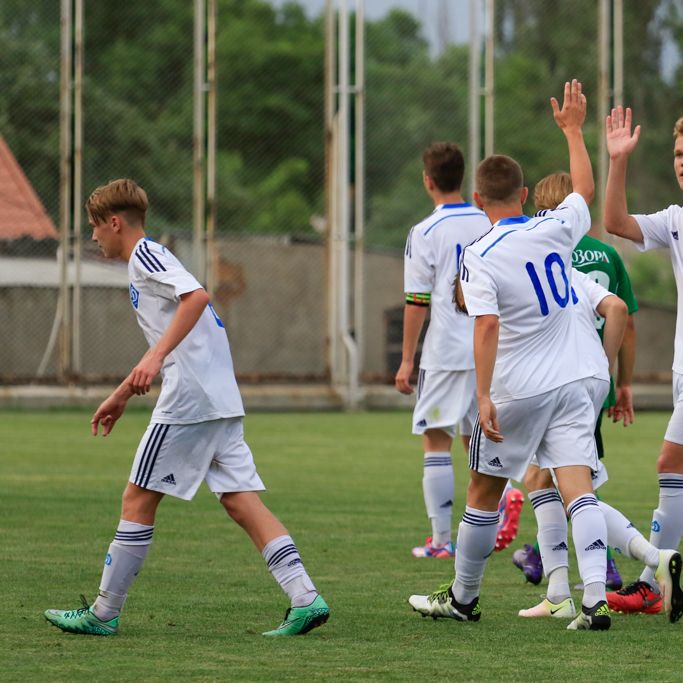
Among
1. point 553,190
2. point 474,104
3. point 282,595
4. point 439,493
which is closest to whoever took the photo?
point 282,595

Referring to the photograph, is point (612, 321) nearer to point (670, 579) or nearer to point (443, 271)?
point (670, 579)

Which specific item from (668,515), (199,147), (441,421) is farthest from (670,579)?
(199,147)

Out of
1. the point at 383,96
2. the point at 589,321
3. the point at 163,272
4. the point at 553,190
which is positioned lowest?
the point at 589,321

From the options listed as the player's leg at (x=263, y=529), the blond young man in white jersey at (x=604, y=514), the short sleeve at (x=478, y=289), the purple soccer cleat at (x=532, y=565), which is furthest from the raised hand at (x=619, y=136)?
the purple soccer cleat at (x=532, y=565)

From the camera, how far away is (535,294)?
243 inches

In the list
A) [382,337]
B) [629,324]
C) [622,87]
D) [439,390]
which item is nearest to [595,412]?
[629,324]

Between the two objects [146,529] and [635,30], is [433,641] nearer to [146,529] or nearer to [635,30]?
[146,529]

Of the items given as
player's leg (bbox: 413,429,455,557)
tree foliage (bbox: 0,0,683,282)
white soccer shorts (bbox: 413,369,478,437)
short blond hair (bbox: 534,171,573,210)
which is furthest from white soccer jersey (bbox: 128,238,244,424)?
tree foliage (bbox: 0,0,683,282)

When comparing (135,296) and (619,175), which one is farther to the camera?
(619,175)

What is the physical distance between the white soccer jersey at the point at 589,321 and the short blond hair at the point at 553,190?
13.0 inches

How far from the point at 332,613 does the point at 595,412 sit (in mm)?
1378

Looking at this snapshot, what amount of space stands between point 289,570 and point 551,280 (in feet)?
4.98

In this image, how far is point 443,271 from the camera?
9164mm

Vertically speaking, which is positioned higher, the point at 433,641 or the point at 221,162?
the point at 221,162
